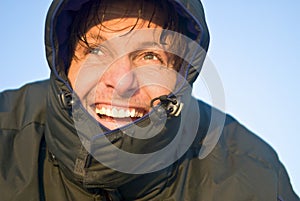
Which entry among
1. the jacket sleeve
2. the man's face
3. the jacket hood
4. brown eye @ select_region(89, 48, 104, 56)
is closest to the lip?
Result: the man's face

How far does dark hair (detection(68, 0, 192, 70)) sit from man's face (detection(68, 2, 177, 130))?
0.10ft

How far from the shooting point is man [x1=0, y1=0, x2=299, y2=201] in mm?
3158

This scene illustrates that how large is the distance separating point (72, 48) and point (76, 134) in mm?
546

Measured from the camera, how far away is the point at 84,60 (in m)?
3.44

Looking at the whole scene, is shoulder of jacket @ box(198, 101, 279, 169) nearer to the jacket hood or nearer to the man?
the man

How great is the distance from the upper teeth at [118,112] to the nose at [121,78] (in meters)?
0.08

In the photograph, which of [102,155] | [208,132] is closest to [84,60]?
[102,155]

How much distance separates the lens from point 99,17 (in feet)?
11.2

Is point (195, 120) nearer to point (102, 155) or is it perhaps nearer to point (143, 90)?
point (143, 90)

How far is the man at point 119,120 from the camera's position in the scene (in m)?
3.16

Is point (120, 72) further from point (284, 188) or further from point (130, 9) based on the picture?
point (284, 188)

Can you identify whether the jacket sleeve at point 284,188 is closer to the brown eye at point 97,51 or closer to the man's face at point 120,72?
the man's face at point 120,72

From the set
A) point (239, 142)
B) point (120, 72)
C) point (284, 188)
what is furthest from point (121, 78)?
point (284, 188)

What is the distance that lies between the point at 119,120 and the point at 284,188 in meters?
1.13
